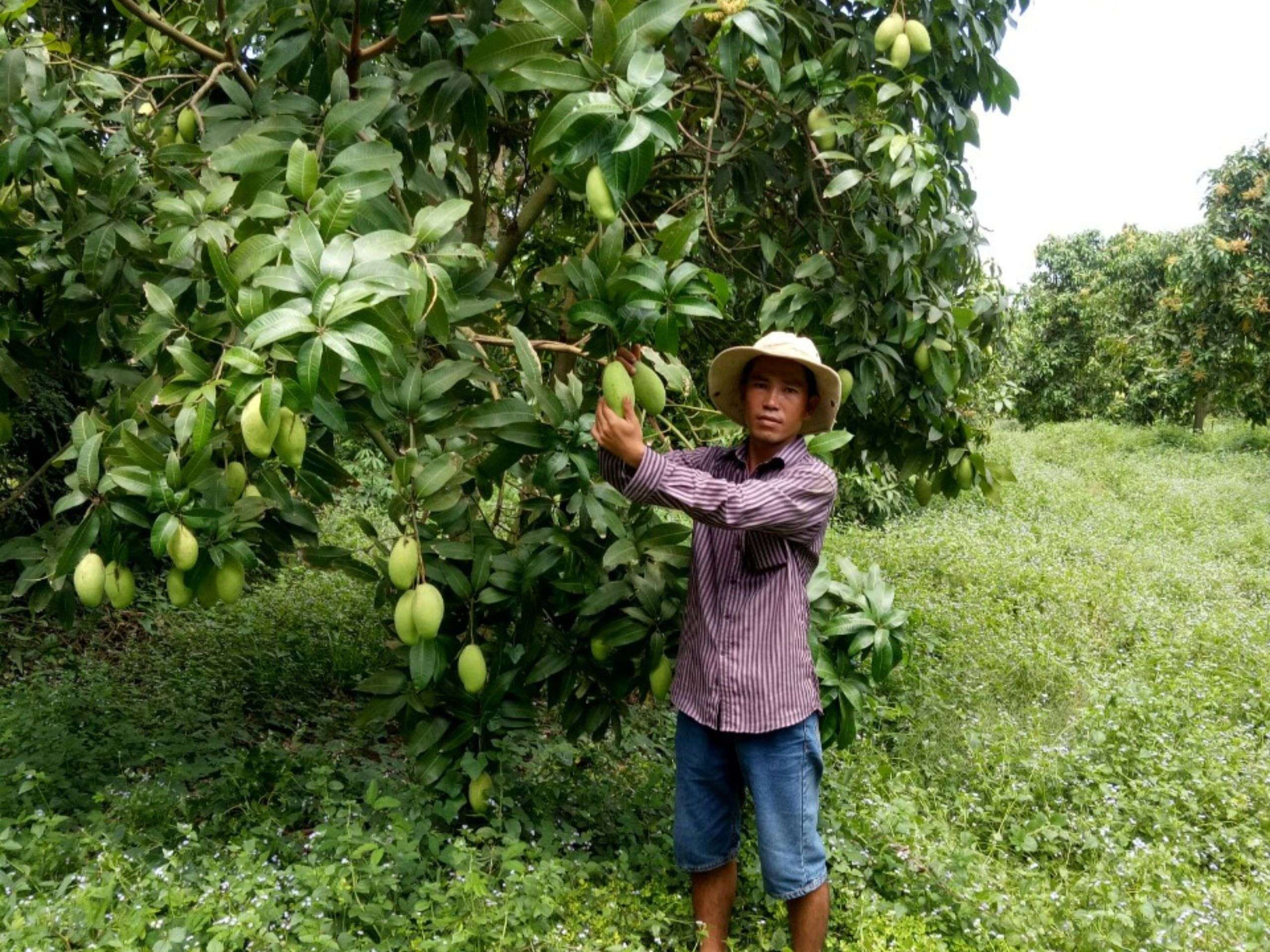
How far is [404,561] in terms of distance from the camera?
1.71 meters

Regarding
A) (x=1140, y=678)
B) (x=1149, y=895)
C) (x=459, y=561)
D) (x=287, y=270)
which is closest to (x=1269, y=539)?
(x=1140, y=678)

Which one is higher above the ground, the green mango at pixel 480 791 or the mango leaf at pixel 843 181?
the mango leaf at pixel 843 181

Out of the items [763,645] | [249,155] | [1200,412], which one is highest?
[249,155]

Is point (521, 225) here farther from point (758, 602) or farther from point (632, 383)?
point (758, 602)

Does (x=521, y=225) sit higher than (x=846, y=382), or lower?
higher

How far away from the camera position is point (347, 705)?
367 cm

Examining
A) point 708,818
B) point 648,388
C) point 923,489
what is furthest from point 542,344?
point 923,489

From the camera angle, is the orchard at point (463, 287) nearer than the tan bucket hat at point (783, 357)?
Yes

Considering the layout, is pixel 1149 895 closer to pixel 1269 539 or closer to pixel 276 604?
pixel 276 604

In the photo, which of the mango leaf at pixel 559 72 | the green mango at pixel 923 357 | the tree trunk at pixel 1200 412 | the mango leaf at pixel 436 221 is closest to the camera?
the mango leaf at pixel 559 72

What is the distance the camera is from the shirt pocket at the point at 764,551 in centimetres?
188

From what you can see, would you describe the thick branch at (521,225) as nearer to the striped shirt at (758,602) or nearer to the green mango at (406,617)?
the striped shirt at (758,602)

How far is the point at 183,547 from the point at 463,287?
29.1 inches

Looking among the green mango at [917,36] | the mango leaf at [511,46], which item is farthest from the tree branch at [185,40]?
the green mango at [917,36]
